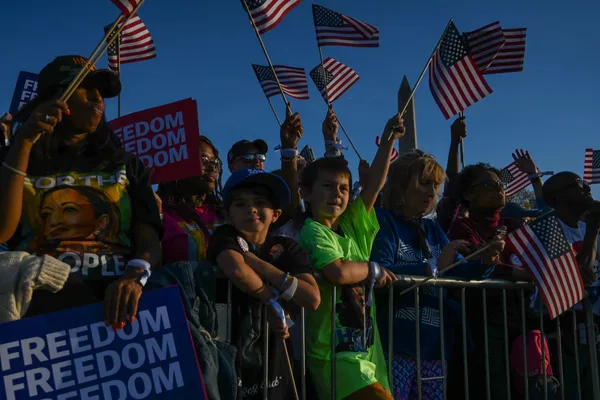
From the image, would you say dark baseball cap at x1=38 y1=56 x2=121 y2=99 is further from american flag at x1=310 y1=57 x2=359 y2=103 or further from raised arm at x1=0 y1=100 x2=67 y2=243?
american flag at x1=310 y1=57 x2=359 y2=103

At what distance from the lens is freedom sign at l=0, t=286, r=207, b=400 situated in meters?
2.29

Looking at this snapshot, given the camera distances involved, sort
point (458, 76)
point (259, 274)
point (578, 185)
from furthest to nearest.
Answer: point (458, 76), point (578, 185), point (259, 274)

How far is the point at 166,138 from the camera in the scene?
184 inches

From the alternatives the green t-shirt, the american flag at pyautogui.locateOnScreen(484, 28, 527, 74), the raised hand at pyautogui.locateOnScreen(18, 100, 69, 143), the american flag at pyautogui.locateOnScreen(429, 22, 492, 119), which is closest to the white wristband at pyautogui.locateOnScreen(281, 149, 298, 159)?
the green t-shirt

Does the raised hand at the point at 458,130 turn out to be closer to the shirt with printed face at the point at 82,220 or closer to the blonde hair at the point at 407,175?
the blonde hair at the point at 407,175

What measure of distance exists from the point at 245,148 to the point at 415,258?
1.69 m

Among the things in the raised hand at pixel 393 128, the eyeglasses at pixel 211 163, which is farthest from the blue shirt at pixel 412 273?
the eyeglasses at pixel 211 163

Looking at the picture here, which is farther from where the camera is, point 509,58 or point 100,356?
point 509,58

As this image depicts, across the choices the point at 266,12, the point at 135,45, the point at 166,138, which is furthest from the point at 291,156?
the point at 135,45

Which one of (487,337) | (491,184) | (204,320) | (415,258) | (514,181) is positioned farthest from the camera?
(514,181)

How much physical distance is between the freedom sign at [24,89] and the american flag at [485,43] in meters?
4.44

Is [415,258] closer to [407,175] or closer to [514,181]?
[407,175]

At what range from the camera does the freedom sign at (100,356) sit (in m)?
2.29

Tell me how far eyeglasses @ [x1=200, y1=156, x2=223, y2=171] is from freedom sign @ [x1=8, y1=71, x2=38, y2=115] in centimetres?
268
